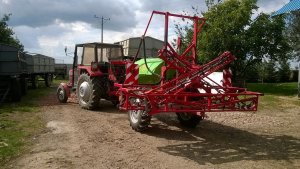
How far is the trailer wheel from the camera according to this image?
26.4ft

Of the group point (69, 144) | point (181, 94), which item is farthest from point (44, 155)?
point (181, 94)

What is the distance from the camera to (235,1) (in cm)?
2408

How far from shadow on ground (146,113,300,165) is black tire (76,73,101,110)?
310cm

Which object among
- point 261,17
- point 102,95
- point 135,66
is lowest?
point 102,95

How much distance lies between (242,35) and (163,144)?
56.1 feet

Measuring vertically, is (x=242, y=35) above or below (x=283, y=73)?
above

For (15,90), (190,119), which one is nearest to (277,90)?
(15,90)

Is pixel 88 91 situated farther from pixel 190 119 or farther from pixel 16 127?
pixel 190 119

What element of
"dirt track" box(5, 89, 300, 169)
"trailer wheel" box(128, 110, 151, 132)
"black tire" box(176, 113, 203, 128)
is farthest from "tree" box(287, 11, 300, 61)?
"trailer wheel" box(128, 110, 151, 132)

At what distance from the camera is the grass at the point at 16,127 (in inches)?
269

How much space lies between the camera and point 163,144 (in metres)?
7.37

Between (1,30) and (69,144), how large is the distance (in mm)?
31970

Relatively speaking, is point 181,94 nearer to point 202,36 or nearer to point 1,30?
point 202,36

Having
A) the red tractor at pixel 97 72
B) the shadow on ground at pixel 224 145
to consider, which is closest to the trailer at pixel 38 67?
the red tractor at pixel 97 72
